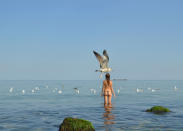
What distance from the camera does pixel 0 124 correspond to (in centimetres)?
1341

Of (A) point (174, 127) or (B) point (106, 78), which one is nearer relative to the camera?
(A) point (174, 127)

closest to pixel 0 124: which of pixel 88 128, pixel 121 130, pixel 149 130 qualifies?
pixel 88 128

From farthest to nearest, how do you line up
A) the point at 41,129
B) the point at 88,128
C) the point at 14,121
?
the point at 14,121, the point at 41,129, the point at 88,128

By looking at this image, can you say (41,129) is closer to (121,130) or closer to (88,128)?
(88,128)

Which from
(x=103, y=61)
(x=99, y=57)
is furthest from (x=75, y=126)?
(x=103, y=61)

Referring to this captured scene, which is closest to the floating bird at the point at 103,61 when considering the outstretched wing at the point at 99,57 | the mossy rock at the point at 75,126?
the outstretched wing at the point at 99,57

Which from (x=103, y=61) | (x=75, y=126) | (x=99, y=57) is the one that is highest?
(x=99, y=57)

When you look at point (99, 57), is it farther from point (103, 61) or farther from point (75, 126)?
point (75, 126)

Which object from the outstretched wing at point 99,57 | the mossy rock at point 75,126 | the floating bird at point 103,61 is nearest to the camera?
the mossy rock at point 75,126

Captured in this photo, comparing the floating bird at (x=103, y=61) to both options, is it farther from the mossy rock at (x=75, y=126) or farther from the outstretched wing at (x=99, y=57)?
the mossy rock at (x=75, y=126)

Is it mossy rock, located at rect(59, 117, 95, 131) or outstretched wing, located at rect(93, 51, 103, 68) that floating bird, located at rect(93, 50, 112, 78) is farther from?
mossy rock, located at rect(59, 117, 95, 131)

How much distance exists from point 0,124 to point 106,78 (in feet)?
26.3

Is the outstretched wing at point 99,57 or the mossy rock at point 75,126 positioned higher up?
the outstretched wing at point 99,57

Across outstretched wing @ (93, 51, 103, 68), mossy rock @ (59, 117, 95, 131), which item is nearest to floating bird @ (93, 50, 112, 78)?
outstretched wing @ (93, 51, 103, 68)
